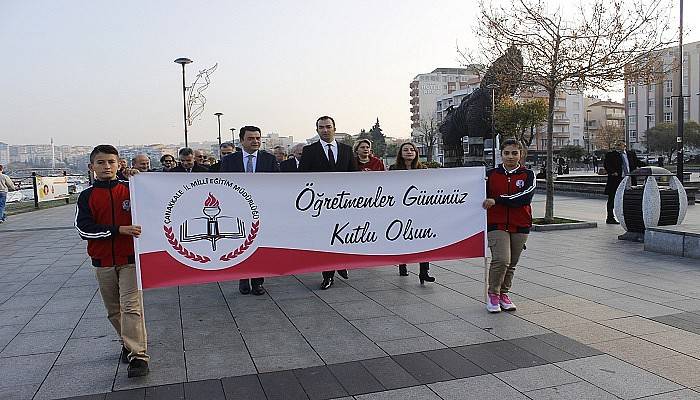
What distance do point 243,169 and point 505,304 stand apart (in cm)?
350

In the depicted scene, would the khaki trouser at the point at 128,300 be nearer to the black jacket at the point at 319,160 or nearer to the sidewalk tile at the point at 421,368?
the sidewalk tile at the point at 421,368

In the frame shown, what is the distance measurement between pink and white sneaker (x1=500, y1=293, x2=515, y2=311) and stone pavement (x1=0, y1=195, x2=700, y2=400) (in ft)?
0.51

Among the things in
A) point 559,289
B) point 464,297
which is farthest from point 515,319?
point 559,289

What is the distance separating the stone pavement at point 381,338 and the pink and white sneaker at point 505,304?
0.51ft

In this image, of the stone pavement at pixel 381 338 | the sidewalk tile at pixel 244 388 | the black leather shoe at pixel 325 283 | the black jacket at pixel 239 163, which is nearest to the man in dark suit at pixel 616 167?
the stone pavement at pixel 381 338

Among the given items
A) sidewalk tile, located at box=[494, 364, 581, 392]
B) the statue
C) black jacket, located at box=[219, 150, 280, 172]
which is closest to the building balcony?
the statue

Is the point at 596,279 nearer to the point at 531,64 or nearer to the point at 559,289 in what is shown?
the point at 559,289

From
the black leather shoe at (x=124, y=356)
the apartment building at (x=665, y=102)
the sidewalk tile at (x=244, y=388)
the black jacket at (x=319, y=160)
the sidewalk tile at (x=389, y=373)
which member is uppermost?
the apartment building at (x=665, y=102)

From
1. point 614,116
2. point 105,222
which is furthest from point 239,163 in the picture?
point 614,116

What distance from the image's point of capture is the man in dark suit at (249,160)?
7.14 m

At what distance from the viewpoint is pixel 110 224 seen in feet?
14.6

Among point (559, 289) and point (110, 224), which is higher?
point (110, 224)

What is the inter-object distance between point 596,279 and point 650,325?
84.0 inches

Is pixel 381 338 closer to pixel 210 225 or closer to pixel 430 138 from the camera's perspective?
pixel 210 225
